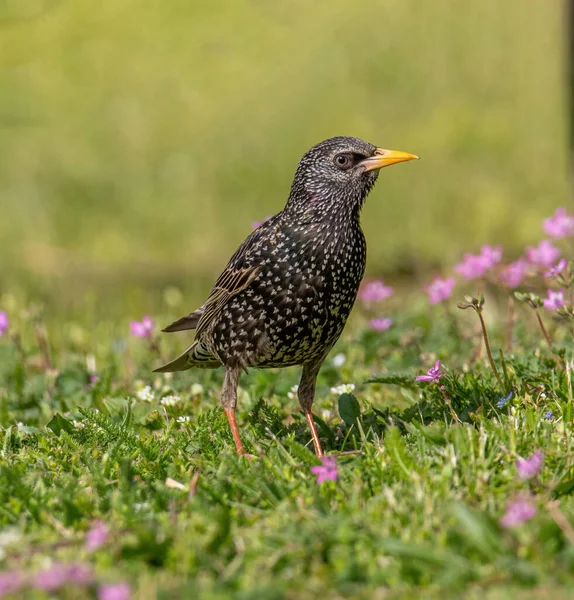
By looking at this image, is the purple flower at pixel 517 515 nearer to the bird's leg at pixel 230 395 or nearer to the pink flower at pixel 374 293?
the bird's leg at pixel 230 395

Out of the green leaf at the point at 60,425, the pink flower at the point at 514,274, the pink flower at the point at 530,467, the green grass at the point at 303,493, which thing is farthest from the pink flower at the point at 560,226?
the green leaf at the point at 60,425

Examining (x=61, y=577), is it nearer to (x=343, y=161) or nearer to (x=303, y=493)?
(x=303, y=493)

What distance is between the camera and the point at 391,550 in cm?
296

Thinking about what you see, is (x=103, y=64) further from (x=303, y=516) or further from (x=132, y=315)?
(x=303, y=516)

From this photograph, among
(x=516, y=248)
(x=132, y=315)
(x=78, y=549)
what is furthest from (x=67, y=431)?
(x=516, y=248)

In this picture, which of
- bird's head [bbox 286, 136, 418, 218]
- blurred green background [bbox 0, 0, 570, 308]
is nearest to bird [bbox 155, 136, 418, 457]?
bird's head [bbox 286, 136, 418, 218]

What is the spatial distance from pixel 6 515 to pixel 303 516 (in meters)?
1.15

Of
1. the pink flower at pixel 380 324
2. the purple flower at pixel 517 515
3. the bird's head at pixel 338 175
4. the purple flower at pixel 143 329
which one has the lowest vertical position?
the purple flower at pixel 517 515

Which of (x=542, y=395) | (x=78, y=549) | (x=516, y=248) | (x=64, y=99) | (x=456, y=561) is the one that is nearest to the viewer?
(x=456, y=561)

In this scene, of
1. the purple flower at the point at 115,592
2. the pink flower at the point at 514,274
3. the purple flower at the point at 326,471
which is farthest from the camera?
the pink flower at the point at 514,274

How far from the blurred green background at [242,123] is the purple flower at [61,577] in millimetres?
6713

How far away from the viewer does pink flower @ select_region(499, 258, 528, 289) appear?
19.6 ft

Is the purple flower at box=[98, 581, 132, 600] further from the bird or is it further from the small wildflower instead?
the small wildflower

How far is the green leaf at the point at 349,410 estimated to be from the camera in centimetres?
479
